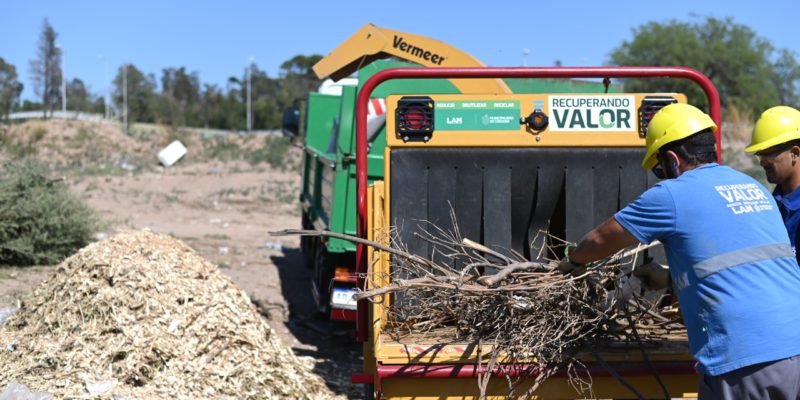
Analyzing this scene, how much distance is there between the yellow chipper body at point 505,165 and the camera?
428 cm

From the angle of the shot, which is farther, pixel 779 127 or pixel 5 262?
pixel 5 262

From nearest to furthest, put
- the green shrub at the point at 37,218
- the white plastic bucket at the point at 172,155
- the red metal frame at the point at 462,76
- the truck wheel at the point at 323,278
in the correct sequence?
the red metal frame at the point at 462,76, the truck wheel at the point at 323,278, the green shrub at the point at 37,218, the white plastic bucket at the point at 172,155

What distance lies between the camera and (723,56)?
42.8 metres

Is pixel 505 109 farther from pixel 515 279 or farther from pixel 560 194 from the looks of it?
pixel 515 279

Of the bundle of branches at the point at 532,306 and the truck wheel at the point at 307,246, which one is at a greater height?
the bundle of branches at the point at 532,306

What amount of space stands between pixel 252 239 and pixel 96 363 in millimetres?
8601

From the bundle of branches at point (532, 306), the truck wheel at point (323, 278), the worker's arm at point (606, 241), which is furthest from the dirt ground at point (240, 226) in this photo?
the worker's arm at point (606, 241)

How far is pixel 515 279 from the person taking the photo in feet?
12.2

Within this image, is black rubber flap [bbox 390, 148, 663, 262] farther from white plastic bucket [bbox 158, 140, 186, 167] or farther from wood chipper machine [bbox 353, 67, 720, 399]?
white plastic bucket [bbox 158, 140, 186, 167]

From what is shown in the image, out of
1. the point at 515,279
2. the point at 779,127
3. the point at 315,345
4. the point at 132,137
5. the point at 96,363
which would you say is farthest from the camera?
the point at 132,137

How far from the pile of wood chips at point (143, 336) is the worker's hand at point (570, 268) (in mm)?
2529

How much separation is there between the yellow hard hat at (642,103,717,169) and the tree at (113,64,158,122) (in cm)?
4972

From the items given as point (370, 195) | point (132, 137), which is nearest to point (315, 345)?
point (370, 195)

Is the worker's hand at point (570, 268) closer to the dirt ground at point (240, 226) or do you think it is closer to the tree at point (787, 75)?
the dirt ground at point (240, 226)
